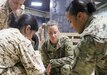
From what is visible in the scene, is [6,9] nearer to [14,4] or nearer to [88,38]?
[14,4]

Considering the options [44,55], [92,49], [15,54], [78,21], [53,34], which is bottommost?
[44,55]

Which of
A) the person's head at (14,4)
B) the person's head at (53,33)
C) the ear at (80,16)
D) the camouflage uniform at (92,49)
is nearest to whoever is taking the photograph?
the camouflage uniform at (92,49)

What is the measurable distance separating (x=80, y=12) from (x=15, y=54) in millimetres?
693

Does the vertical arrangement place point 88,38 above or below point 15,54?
above

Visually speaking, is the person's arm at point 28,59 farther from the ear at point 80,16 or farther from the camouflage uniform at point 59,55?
the camouflage uniform at point 59,55

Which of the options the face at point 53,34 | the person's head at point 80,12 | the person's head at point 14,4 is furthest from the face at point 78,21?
the face at point 53,34

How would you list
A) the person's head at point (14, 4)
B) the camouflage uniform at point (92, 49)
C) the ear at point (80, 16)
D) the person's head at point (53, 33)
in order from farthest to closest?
the person's head at point (53, 33) → the person's head at point (14, 4) → the ear at point (80, 16) → the camouflage uniform at point (92, 49)

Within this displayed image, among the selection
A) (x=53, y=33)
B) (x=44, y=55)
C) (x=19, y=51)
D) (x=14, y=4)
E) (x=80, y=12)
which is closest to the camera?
(x=80, y=12)

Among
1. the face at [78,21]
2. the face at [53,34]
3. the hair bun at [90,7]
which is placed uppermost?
the hair bun at [90,7]

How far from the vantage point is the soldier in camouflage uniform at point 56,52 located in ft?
11.6

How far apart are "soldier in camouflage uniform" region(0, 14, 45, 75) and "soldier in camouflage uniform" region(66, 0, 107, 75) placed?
50 centimetres

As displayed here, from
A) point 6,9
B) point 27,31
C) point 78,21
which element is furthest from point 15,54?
point 6,9

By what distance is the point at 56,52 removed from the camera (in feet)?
12.4

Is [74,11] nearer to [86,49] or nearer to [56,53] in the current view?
[86,49]
